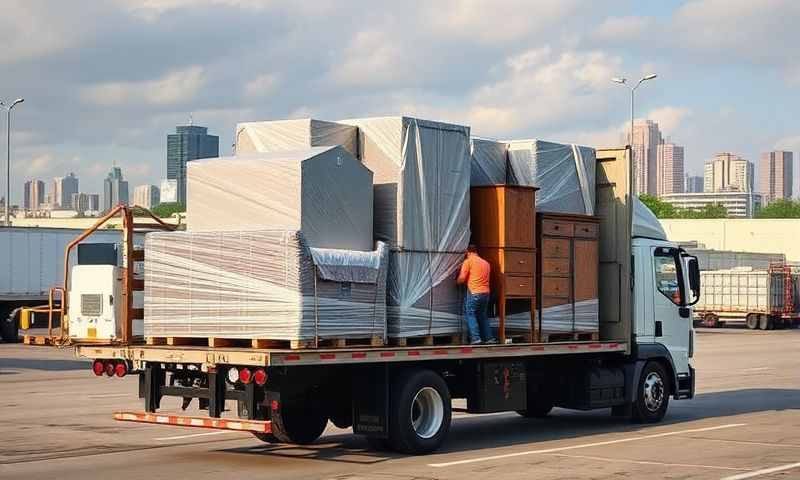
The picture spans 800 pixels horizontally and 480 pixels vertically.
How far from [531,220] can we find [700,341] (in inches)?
1188

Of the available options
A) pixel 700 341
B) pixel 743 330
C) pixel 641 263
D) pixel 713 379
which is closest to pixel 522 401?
pixel 641 263

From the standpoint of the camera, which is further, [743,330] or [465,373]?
[743,330]

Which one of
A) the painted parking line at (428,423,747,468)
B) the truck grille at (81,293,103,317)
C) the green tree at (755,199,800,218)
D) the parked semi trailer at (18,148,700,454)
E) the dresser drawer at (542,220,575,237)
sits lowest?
the painted parking line at (428,423,747,468)

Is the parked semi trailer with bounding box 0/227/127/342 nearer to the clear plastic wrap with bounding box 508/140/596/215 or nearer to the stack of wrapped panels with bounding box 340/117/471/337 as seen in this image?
the clear plastic wrap with bounding box 508/140/596/215

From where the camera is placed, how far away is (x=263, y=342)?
1288 cm

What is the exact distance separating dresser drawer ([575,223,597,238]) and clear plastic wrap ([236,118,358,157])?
3.65 metres

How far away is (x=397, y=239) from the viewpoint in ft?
45.6

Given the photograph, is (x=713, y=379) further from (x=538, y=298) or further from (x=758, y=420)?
(x=538, y=298)

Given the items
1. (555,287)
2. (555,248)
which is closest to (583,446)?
(555,287)

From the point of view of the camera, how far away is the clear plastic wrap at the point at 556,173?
52.3 feet

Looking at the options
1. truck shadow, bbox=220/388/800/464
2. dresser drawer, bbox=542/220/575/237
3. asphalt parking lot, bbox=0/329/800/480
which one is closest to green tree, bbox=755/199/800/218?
truck shadow, bbox=220/388/800/464

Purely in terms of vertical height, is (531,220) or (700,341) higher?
(531,220)

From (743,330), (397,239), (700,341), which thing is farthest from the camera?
(743,330)

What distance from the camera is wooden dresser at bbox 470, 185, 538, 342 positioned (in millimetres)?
14945
